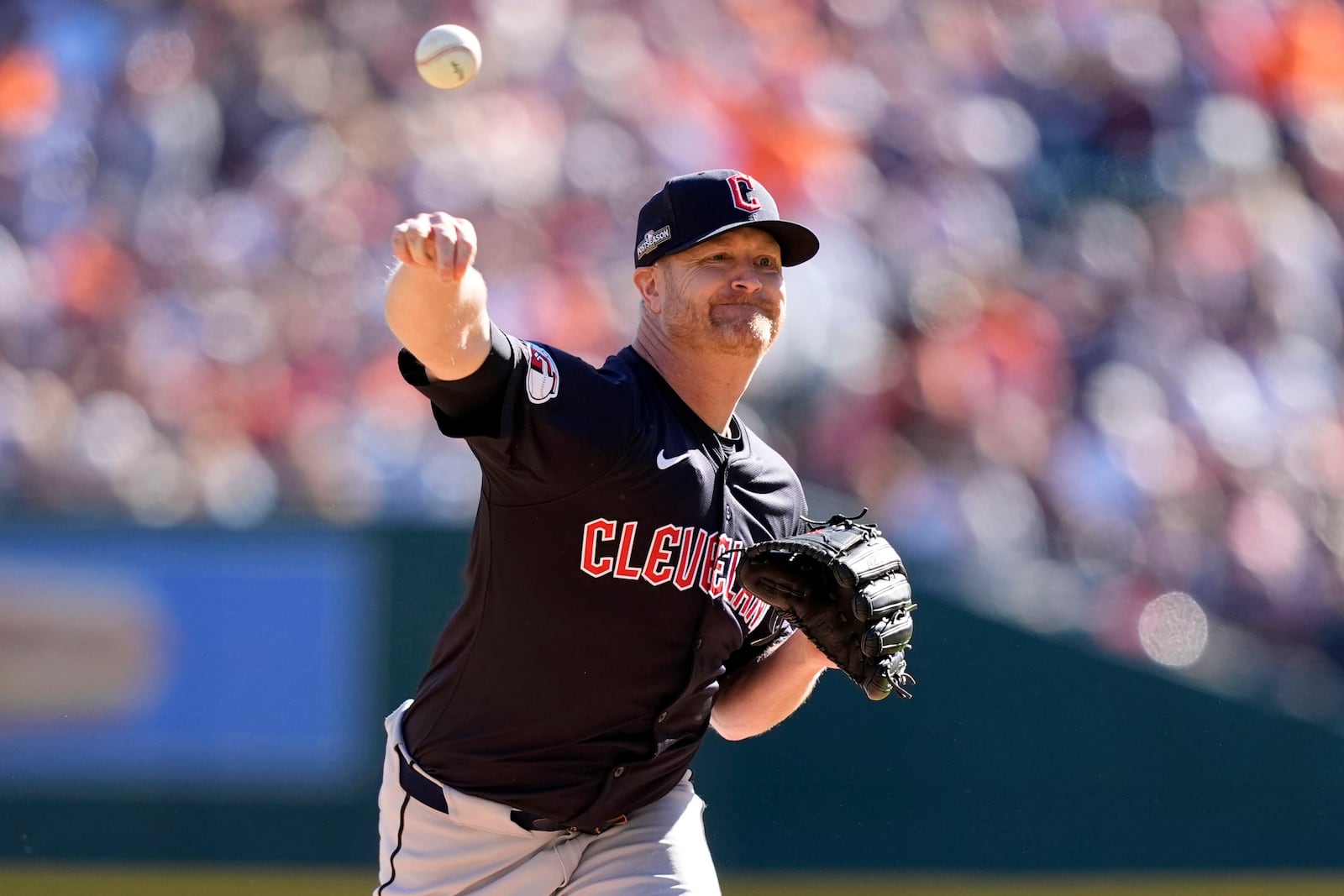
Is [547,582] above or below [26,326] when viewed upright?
above

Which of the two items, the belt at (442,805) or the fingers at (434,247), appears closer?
the fingers at (434,247)

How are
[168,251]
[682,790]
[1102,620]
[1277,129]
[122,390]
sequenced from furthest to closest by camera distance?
[1277,129]
[168,251]
[122,390]
[1102,620]
[682,790]

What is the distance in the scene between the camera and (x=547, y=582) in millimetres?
3041

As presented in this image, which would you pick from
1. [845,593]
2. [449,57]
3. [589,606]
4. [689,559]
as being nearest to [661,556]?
[689,559]

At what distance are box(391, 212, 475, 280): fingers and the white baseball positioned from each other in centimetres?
143

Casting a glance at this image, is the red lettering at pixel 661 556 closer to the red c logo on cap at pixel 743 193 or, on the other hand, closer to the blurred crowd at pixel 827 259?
the red c logo on cap at pixel 743 193

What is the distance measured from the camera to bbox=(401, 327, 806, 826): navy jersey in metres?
2.98

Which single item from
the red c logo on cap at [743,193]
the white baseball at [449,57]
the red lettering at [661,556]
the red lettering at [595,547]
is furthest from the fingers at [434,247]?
the white baseball at [449,57]

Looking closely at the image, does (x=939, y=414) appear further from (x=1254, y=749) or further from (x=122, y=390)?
(x=122, y=390)

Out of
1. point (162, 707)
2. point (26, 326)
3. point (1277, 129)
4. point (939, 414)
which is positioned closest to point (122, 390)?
point (26, 326)

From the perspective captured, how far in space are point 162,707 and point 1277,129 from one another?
22.7ft

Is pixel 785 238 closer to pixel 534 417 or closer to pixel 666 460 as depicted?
pixel 666 460

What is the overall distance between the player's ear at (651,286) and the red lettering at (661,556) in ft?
1.75

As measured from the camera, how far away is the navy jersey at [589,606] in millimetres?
2977
